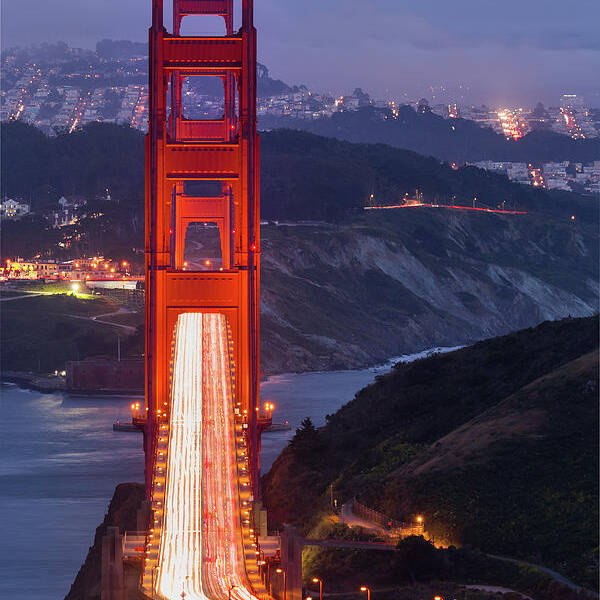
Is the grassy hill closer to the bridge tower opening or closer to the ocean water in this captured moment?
the bridge tower opening

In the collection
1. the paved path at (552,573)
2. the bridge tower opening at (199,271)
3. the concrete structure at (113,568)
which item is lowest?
the paved path at (552,573)

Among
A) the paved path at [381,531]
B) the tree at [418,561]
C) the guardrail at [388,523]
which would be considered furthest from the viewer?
the guardrail at [388,523]

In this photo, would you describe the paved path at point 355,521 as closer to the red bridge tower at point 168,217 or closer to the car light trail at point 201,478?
the red bridge tower at point 168,217

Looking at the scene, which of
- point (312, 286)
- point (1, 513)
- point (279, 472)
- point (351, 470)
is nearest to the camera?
point (351, 470)

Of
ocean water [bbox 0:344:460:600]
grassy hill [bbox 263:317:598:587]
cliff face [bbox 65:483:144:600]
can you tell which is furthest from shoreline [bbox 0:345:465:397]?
cliff face [bbox 65:483:144:600]

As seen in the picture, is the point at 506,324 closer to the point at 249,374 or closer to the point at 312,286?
the point at 312,286

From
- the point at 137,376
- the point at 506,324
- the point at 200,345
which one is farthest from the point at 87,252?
the point at 200,345

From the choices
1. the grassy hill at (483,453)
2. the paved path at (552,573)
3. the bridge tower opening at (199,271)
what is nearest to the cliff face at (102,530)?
the grassy hill at (483,453)

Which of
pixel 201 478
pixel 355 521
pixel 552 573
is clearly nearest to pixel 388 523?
pixel 355 521
